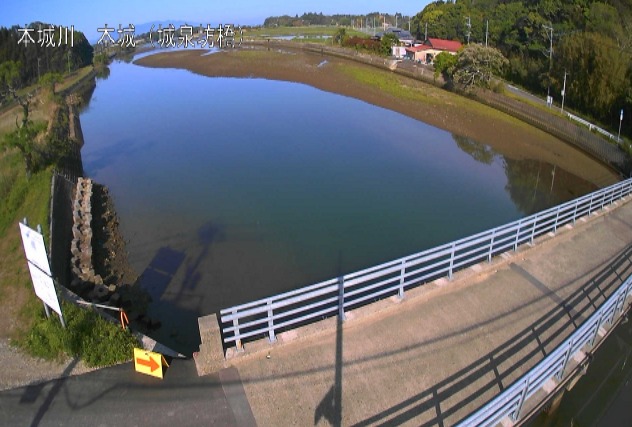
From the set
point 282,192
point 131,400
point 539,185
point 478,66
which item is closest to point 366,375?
point 131,400

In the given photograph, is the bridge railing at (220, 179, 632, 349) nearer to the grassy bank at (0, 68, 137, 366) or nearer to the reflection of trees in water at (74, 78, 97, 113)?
the grassy bank at (0, 68, 137, 366)

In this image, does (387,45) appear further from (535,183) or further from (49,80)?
(535,183)

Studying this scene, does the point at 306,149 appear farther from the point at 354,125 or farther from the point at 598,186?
the point at 598,186

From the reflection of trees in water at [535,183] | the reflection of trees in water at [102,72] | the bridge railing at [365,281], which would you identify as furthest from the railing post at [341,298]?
the reflection of trees in water at [102,72]

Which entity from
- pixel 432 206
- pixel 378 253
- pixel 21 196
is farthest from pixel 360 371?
pixel 21 196

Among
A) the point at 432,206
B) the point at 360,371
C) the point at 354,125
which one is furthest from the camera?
the point at 354,125

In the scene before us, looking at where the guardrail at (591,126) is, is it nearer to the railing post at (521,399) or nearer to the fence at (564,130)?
the fence at (564,130)
